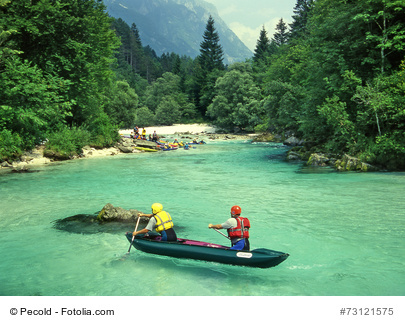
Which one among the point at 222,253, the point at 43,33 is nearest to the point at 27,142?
the point at 43,33

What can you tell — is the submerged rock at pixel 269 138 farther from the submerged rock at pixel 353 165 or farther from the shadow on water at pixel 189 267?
the shadow on water at pixel 189 267

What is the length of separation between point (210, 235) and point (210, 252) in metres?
3.26

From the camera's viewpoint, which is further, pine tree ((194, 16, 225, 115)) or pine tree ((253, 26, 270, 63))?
pine tree ((253, 26, 270, 63))

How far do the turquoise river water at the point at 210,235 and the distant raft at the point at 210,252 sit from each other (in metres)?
0.40

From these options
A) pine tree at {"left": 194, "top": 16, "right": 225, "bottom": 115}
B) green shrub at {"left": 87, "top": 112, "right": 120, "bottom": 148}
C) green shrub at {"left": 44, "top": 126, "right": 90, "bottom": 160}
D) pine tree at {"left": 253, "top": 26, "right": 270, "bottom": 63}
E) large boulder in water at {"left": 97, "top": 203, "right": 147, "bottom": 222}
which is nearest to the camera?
large boulder in water at {"left": 97, "top": 203, "right": 147, "bottom": 222}

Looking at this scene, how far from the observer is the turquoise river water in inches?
296

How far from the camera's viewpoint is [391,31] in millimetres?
21719

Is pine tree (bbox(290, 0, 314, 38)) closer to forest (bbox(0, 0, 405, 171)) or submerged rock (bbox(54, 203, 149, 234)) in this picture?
forest (bbox(0, 0, 405, 171))

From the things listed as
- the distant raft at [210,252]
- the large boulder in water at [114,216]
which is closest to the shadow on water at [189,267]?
the distant raft at [210,252]

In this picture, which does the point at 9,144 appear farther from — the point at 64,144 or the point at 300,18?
the point at 300,18

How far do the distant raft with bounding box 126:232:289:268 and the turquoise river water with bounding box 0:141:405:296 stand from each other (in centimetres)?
40

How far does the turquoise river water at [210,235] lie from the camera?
7508 mm

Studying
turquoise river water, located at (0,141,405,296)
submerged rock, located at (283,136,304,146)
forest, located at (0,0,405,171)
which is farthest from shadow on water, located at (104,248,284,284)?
submerged rock, located at (283,136,304,146)
